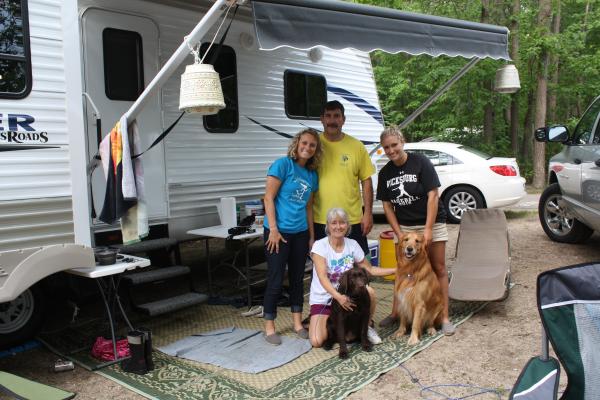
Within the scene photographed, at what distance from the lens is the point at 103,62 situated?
449cm

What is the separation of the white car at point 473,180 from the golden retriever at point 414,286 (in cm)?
480

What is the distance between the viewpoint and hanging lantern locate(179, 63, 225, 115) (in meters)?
3.35

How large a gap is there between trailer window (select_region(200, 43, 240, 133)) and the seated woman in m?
2.00

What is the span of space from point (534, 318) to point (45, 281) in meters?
3.89

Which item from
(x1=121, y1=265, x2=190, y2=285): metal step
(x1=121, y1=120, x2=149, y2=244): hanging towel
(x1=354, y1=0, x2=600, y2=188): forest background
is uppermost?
(x1=354, y1=0, x2=600, y2=188): forest background

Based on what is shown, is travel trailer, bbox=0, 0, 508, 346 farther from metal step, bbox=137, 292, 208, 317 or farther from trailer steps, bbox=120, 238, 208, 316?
metal step, bbox=137, 292, 208, 317

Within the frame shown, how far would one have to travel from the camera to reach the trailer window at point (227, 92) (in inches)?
214

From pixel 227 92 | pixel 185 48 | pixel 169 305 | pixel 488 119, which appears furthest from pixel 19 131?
pixel 488 119

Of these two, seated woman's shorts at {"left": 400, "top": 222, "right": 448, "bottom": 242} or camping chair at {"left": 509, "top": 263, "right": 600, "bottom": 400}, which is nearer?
camping chair at {"left": 509, "top": 263, "right": 600, "bottom": 400}

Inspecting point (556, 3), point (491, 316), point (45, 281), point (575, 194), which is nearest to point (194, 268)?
point (45, 281)

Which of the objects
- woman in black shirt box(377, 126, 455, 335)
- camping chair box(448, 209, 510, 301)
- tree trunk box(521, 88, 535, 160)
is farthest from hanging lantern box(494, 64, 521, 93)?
tree trunk box(521, 88, 535, 160)

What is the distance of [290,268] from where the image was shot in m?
4.19

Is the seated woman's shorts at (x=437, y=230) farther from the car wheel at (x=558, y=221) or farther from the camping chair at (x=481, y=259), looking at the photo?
the car wheel at (x=558, y=221)

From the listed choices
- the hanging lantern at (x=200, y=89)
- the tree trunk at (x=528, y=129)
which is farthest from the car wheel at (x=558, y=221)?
the tree trunk at (x=528, y=129)
